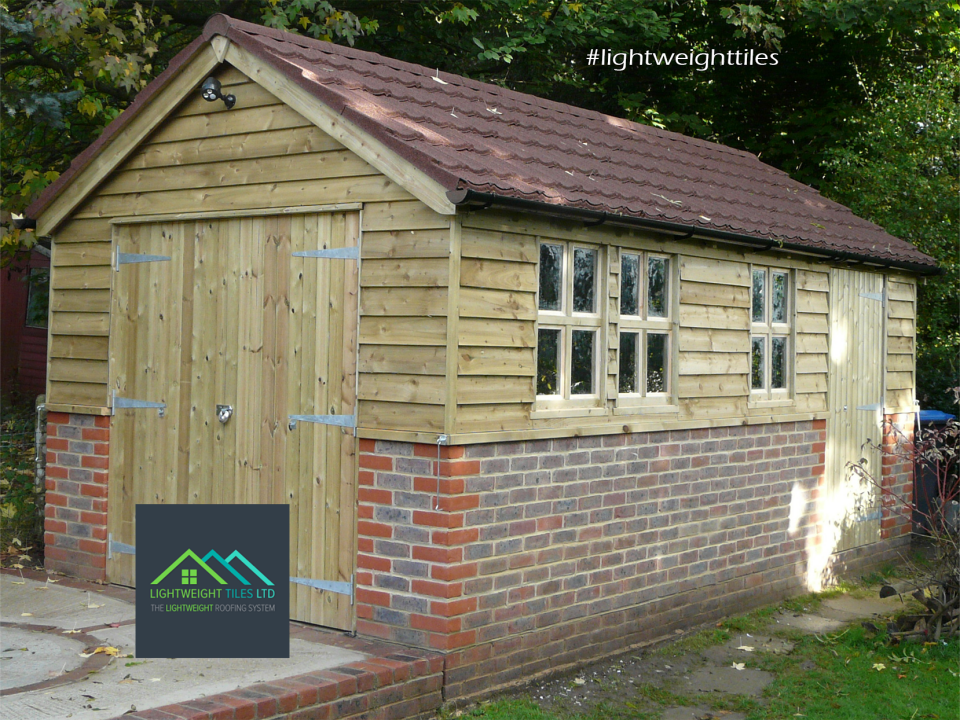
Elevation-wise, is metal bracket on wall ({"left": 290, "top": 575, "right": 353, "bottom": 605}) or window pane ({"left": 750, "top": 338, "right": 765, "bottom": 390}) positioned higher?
window pane ({"left": 750, "top": 338, "right": 765, "bottom": 390})

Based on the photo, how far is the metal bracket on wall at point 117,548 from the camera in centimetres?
780

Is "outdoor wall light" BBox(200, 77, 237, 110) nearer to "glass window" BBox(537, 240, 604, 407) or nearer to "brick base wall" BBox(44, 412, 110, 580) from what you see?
"glass window" BBox(537, 240, 604, 407)

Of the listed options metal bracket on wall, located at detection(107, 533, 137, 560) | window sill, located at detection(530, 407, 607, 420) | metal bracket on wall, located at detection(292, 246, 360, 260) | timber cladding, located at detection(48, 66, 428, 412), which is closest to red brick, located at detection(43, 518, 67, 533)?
metal bracket on wall, located at detection(107, 533, 137, 560)

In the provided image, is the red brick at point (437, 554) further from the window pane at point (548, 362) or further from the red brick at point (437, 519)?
the window pane at point (548, 362)

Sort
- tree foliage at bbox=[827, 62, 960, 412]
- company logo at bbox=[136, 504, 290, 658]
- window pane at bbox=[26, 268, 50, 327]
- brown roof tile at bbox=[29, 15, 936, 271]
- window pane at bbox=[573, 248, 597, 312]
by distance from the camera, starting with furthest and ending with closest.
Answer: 1. window pane at bbox=[26, 268, 50, 327]
2. tree foliage at bbox=[827, 62, 960, 412]
3. window pane at bbox=[573, 248, 597, 312]
4. brown roof tile at bbox=[29, 15, 936, 271]
5. company logo at bbox=[136, 504, 290, 658]

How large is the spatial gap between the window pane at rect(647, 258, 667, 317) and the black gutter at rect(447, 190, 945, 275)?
0.87ft

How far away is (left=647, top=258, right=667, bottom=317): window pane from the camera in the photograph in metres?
7.79

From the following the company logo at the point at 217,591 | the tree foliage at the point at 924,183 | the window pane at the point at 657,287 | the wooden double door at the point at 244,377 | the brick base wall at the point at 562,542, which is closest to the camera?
the company logo at the point at 217,591

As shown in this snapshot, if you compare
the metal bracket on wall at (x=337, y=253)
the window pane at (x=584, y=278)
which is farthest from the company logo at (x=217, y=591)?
the window pane at (x=584, y=278)

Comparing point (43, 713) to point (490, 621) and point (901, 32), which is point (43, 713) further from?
point (901, 32)

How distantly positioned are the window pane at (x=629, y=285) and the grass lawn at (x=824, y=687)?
246cm

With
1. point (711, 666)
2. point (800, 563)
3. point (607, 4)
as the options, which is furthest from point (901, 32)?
point (711, 666)

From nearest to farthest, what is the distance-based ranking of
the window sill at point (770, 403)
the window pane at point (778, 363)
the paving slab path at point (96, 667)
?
the paving slab path at point (96, 667) → the window sill at point (770, 403) → the window pane at point (778, 363)

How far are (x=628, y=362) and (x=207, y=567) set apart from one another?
3200 millimetres
